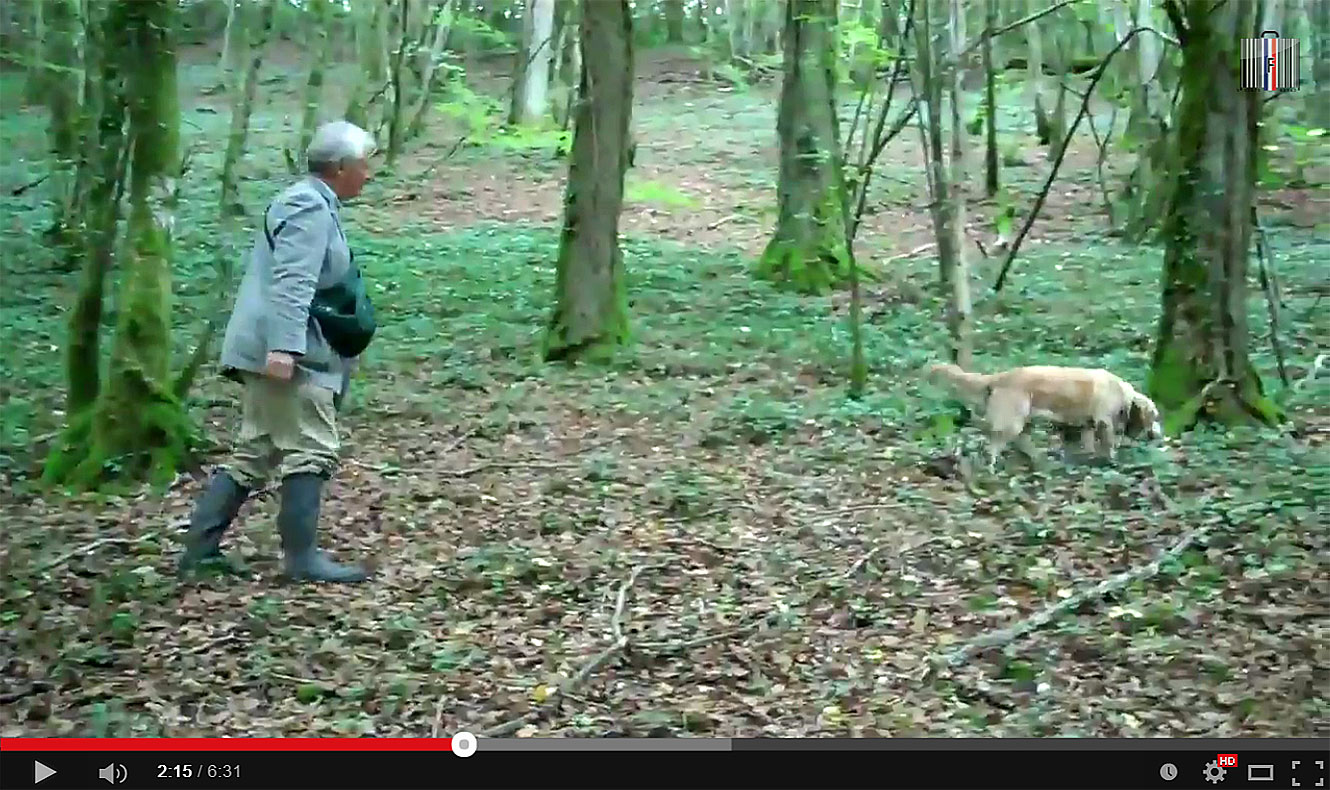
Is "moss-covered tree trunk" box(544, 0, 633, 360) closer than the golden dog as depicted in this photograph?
No

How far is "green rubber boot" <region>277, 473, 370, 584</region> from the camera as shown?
482 centimetres

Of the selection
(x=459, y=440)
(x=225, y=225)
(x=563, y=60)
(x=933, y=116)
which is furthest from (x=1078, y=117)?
(x=563, y=60)

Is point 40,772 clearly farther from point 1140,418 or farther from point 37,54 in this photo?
point 37,54

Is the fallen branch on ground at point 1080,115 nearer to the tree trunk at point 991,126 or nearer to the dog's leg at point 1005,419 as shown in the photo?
the dog's leg at point 1005,419

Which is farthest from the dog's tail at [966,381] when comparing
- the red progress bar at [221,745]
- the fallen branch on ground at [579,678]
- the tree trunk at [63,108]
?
the tree trunk at [63,108]

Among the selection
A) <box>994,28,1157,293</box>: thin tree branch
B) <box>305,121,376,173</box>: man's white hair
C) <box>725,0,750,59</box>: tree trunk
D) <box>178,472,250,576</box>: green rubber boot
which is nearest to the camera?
<box>305,121,376,173</box>: man's white hair

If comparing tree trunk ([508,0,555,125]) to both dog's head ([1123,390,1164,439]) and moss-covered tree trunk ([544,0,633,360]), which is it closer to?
moss-covered tree trunk ([544,0,633,360])

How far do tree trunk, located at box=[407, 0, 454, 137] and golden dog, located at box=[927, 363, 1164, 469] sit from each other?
13.1 meters

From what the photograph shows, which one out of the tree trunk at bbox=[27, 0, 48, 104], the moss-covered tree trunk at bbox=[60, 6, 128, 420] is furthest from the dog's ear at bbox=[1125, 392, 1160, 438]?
the tree trunk at bbox=[27, 0, 48, 104]

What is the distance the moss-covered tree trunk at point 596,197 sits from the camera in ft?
30.8

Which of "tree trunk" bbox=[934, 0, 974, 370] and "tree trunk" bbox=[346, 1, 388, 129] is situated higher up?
"tree trunk" bbox=[346, 1, 388, 129]

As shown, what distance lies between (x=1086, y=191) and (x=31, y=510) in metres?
13.2

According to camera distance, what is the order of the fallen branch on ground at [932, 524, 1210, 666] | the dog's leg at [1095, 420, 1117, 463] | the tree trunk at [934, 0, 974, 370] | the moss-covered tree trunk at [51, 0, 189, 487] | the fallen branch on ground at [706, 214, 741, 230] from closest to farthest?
1. the fallen branch on ground at [932, 524, 1210, 666]
2. the moss-covered tree trunk at [51, 0, 189, 487]
3. the dog's leg at [1095, 420, 1117, 463]
4. the tree trunk at [934, 0, 974, 370]
5. the fallen branch on ground at [706, 214, 741, 230]

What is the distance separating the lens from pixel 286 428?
4.79m
